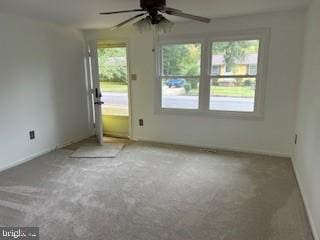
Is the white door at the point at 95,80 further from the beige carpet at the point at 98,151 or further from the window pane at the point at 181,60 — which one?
the window pane at the point at 181,60

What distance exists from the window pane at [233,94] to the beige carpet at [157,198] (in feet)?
2.71

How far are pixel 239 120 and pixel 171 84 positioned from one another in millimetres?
1340

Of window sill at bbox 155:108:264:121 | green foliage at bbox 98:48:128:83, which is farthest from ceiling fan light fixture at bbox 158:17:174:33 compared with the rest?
green foliage at bbox 98:48:128:83

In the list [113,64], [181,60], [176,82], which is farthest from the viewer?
[113,64]

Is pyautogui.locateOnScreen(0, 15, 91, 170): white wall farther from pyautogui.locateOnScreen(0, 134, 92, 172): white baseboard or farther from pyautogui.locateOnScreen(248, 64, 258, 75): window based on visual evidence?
pyautogui.locateOnScreen(248, 64, 258, 75): window

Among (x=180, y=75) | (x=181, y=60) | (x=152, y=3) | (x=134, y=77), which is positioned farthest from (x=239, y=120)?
(x=152, y=3)

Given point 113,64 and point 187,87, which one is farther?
point 113,64

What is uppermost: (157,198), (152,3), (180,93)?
(152,3)

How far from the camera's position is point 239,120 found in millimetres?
3908

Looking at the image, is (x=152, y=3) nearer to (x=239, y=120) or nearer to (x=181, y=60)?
(x=181, y=60)

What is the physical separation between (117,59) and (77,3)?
209 centimetres

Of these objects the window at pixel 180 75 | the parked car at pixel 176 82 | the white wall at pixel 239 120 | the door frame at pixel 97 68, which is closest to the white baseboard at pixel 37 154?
the door frame at pixel 97 68

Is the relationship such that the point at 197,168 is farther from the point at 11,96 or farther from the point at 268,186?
the point at 11,96

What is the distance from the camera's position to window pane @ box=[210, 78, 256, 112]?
3791 mm
